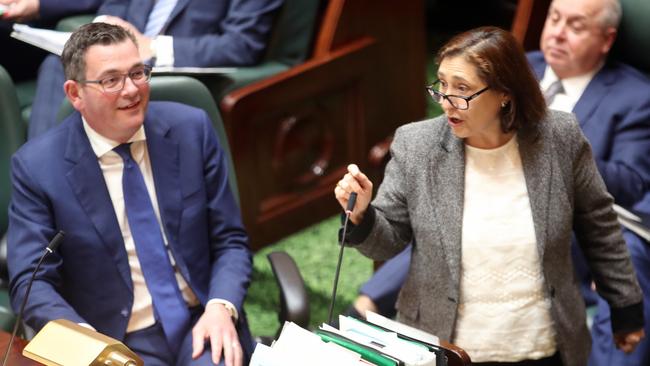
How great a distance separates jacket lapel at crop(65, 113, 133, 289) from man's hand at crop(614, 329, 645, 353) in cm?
105

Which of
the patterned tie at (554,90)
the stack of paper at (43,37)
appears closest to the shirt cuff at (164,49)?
the stack of paper at (43,37)

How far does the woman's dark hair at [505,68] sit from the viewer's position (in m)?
1.89

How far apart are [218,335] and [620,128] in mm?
1191

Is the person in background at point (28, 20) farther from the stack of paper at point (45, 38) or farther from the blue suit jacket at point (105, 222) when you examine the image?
the blue suit jacket at point (105, 222)

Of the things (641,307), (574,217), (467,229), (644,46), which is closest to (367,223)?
(467,229)

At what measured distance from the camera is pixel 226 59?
3.14 m

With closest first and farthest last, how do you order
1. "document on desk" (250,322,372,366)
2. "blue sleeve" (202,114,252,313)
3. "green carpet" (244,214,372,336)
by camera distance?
"document on desk" (250,322,372,366) → "blue sleeve" (202,114,252,313) → "green carpet" (244,214,372,336)

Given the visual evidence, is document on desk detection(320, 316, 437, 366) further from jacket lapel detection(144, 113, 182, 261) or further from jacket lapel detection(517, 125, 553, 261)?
jacket lapel detection(144, 113, 182, 261)

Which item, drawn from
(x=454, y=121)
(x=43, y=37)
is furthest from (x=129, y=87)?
(x=43, y=37)

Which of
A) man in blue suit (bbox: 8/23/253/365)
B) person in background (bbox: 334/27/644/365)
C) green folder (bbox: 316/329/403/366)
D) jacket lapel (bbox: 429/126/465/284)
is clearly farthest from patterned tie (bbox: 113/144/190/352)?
green folder (bbox: 316/329/403/366)

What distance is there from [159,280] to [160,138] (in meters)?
0.30

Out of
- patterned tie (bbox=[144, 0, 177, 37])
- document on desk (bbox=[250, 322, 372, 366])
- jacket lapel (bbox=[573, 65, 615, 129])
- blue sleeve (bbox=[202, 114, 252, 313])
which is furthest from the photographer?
patterned tie (bbox=[144, 0, 177, 37])

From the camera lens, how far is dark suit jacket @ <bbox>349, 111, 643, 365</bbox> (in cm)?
198

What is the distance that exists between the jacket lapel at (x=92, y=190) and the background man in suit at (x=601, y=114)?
2.06 feet
